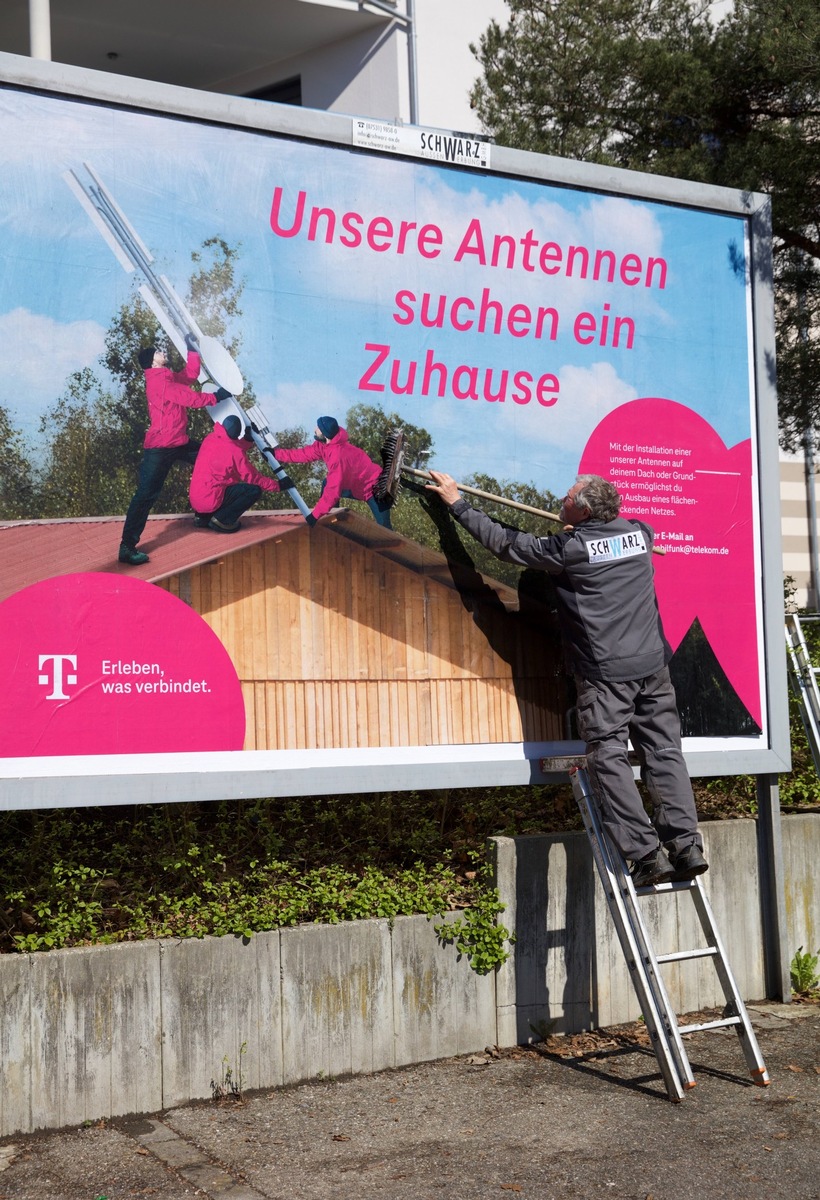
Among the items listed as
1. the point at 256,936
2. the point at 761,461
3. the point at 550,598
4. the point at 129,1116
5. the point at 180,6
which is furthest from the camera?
the point at 180,6

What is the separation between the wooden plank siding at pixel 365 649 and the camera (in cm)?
572

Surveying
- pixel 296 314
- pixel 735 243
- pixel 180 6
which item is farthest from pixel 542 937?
pixel 180 6

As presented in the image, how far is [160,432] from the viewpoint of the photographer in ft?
18.2

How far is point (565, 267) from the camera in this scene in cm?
662

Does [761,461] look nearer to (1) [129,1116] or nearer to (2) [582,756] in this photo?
(2) [582,756]

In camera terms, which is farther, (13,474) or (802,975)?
(802,975)

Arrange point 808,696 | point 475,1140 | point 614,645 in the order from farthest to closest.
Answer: point 808,696 → point 614,645 → point 475,1140

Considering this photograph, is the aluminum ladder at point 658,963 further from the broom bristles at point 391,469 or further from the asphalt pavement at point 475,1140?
Answer: the broom bristles at point 391,469

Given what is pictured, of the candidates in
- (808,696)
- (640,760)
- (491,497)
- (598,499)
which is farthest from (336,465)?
(808,696)

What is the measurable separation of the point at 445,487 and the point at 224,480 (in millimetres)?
1063

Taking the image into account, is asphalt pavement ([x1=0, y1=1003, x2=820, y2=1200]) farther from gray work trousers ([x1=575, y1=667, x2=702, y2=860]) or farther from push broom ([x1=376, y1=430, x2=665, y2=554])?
push broom ([x1=376, y1=430, x2=665, y2=554])

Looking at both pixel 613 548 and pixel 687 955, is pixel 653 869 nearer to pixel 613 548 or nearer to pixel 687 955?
pixel 687 955

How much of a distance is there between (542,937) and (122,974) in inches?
78.3

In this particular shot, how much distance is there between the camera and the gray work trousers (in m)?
5.61
